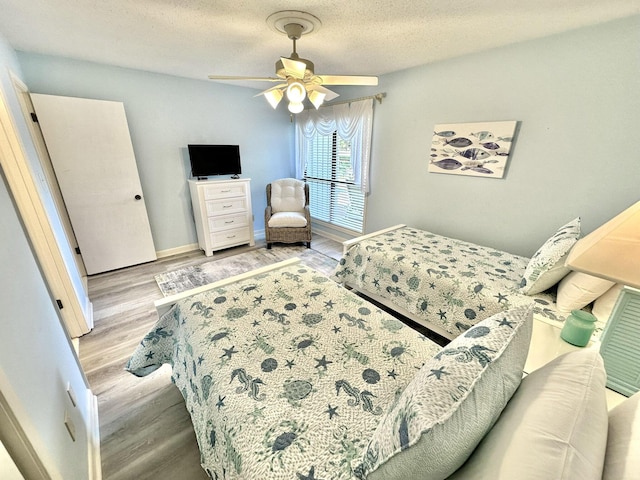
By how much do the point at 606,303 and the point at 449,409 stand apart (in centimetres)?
142

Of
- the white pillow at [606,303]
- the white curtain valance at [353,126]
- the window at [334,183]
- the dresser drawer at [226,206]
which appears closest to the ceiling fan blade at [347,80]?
the white curtain valance at [353,126]

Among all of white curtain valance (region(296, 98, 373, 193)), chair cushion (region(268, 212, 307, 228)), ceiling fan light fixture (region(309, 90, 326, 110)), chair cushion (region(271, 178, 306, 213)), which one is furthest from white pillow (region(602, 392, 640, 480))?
chair cushion (region(271, 178, 306, 213))

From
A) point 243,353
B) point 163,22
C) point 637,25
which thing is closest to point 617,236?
point 243,353

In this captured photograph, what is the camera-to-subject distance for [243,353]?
115 cm

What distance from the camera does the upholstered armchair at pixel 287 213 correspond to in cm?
376

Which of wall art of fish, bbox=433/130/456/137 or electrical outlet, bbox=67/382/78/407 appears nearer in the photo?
electrical outlet, bbox=67/382/78/407

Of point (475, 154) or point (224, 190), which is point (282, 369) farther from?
point (224, 190)

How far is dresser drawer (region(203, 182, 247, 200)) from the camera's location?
341 cm

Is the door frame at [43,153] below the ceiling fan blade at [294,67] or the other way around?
below

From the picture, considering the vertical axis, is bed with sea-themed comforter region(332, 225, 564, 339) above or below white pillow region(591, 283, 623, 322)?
below

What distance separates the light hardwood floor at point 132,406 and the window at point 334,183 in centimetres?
277

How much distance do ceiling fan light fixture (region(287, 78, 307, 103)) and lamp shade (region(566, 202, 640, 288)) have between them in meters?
1.70

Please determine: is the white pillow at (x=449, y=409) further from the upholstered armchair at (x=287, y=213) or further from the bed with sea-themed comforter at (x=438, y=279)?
the upholstered armchair at (x=287, y=213)

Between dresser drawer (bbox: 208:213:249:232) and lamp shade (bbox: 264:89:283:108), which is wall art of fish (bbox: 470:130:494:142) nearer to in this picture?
lamp shade (bbox: 264:89:283:108)
